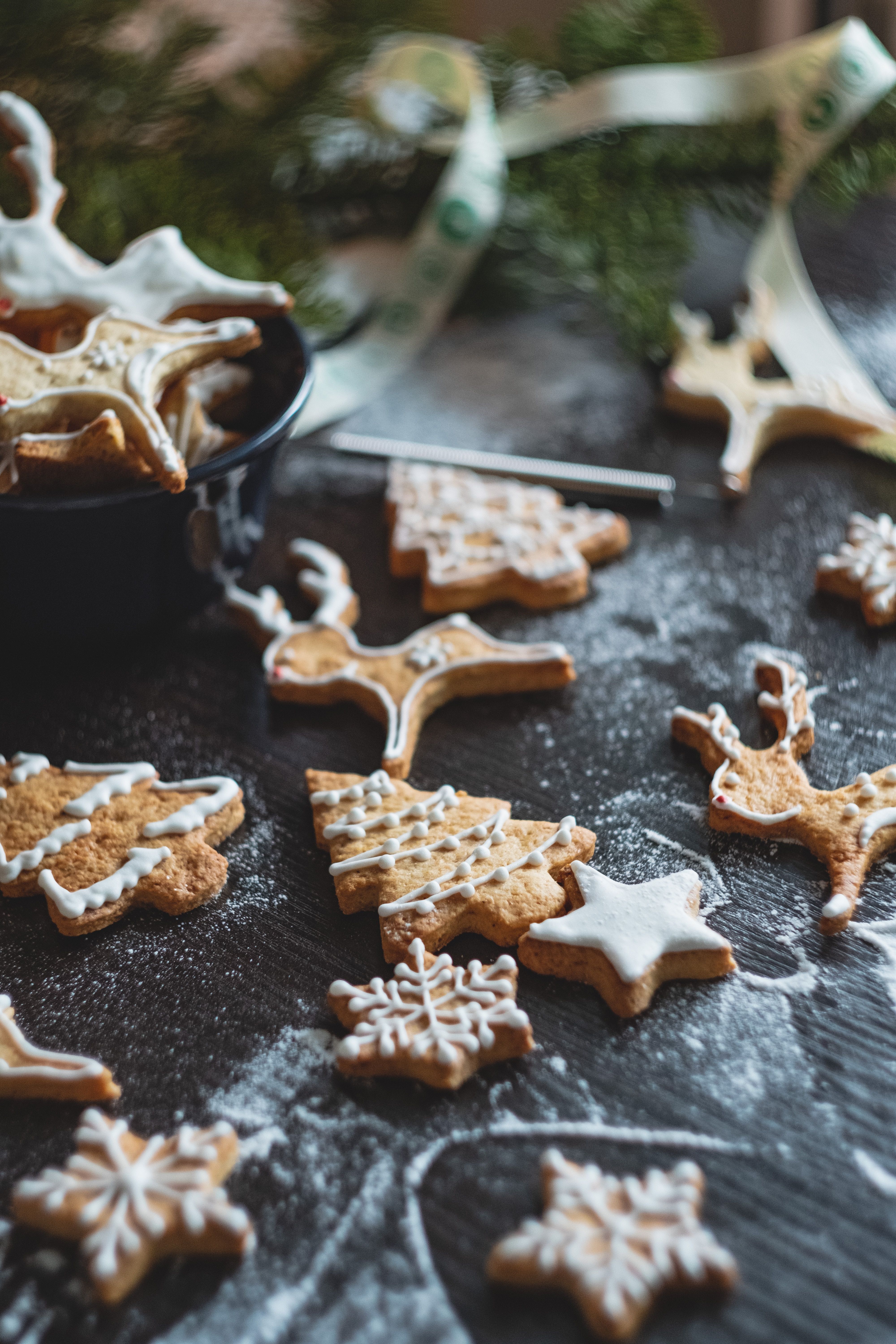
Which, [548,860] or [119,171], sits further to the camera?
[119,171]

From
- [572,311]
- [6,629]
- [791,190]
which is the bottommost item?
[6,629]

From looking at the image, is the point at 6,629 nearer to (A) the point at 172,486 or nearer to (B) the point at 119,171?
(A) the point at 172,486

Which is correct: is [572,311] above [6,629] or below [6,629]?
above

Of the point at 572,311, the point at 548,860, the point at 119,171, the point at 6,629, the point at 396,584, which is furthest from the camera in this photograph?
the point at 572,311

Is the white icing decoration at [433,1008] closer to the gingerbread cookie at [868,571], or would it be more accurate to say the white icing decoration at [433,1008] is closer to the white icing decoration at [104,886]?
the white icing decoration at [104,886]

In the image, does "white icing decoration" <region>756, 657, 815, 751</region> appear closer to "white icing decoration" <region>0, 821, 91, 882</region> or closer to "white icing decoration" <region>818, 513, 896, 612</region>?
"white icing decoration" <region>818, 513, 896, 612</region>

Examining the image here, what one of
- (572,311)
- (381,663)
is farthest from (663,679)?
(572,311)

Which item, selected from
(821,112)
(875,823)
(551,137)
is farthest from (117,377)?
(821,112)
